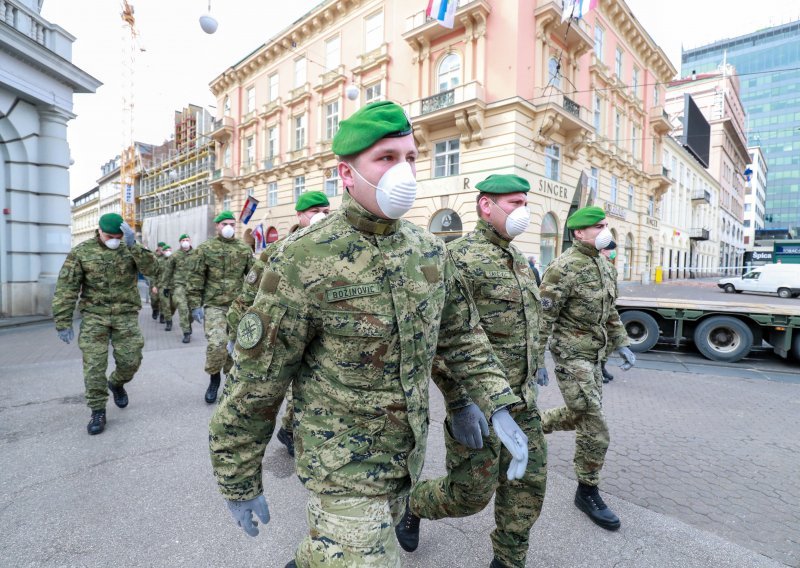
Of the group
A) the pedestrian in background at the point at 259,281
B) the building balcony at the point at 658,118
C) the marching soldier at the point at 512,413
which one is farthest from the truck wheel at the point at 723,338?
the building balcony at the point at 658,118

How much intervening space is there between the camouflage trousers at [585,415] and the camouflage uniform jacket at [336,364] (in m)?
1.72

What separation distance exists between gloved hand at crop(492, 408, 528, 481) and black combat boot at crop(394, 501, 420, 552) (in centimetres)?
99

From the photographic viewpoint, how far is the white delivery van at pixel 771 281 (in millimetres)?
22391

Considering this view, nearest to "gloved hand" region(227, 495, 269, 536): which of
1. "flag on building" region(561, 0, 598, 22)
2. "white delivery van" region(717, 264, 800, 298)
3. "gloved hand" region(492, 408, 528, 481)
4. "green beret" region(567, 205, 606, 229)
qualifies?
"gloved hand" region(492, 408, 528, 481)

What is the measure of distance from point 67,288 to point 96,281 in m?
0.24

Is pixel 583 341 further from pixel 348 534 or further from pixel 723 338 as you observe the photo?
pixel 723 338

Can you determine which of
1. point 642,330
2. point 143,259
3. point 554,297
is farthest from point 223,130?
point 554,297

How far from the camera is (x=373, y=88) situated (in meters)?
20.3

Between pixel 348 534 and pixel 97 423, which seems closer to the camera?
pixel 348 534

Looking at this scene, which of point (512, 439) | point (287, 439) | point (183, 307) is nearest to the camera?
point (512, 439)

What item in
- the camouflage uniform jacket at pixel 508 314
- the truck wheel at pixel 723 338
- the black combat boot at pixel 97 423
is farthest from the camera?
the truck wheel at pixel 723 338

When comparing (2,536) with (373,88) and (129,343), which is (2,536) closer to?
(129,343)

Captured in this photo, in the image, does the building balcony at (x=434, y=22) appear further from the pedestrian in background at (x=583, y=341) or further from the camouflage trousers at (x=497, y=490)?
the camouflage trousers at (x=497, y=490)

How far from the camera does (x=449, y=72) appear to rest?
17484mm
